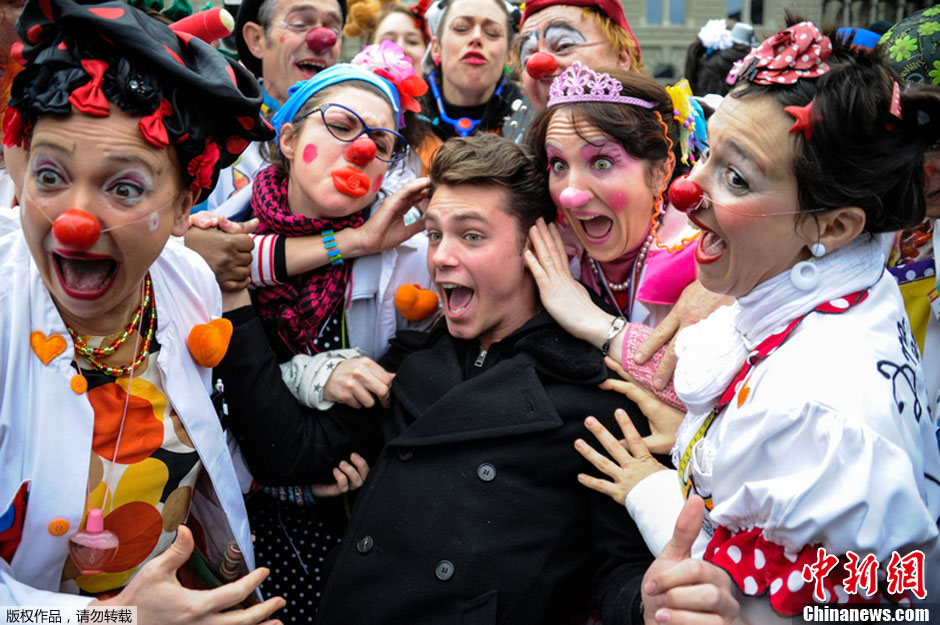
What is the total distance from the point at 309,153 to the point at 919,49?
219cm

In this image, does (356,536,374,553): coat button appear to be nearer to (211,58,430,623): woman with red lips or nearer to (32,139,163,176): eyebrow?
(211,58,430,623): woman with red lips

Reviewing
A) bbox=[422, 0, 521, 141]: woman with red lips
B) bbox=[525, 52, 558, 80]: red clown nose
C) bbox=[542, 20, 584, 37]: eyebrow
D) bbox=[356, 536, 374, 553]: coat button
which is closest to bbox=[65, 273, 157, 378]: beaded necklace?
bbox=[356, 536, 374, 553]: coat button

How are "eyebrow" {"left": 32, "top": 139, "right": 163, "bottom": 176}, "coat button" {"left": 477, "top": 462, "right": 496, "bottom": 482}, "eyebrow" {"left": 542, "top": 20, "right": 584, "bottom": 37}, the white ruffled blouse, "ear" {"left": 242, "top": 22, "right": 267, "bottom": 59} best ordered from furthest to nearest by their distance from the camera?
"ear" {"left": 242, "top": 22, "right": 267, "bottom": 59} → "eyebrow" {"left": 542, "top": 20, "right": 584, "bottom": 37} → "coat button" {"left": 477, "top": 462, "right": 496, "bottom": 482} → "eyebrow" {"left": 32, "top": 139, "right": 163, "bottom": 176} → the white ruffled blouse

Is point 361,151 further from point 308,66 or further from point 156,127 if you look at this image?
point 308,66

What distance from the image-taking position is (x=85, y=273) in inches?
83.7

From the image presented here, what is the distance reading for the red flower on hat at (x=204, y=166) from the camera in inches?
89.6

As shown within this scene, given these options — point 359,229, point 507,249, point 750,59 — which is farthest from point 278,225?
point 750,59

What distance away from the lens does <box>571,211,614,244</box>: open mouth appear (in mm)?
3000

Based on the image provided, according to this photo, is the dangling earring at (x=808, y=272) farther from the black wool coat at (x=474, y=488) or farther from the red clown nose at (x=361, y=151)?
the red clown nose at (x=361, y=151)

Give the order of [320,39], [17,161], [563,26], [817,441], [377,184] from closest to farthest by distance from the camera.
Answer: [817,441] → [17,161] → [377,184] → [563,26] → [320,39]

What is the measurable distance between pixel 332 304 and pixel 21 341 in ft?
4.00

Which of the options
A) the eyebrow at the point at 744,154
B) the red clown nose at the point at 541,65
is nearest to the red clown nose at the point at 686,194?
the eyebrow at the point at 744,154

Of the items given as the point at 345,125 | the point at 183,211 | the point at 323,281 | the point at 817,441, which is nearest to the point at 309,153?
the point at 345,125

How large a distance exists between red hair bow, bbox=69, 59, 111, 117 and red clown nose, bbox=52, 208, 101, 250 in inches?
9.7
